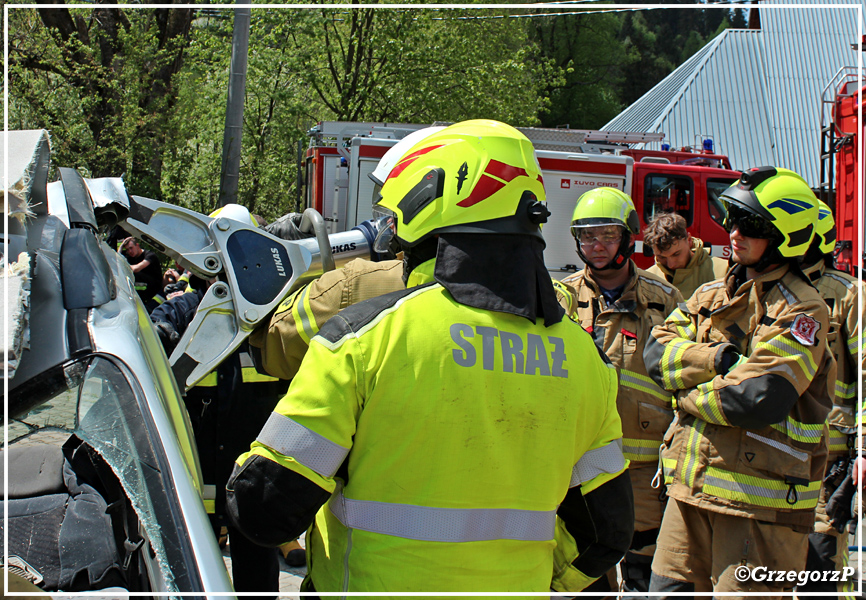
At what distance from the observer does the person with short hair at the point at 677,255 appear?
4.55 m

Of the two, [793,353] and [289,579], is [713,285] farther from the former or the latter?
[289,579]

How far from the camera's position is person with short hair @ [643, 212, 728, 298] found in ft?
14.9

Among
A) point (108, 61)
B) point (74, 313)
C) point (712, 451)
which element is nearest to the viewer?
point (74, 313)

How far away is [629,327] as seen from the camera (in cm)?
352

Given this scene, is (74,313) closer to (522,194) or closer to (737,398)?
(522,194)

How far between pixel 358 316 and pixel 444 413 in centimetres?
28

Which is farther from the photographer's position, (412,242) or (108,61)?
(108,61)

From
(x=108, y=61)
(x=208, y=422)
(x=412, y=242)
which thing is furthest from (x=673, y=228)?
(x=108, y=61)

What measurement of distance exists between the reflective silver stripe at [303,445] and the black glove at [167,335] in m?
1.63

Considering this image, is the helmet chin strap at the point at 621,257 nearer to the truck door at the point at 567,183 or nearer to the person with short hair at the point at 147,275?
the person with short hair at the point at 147,275

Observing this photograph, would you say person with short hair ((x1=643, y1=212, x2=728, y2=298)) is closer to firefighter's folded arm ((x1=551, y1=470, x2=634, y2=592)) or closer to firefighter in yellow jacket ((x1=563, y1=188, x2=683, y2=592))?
firefighter in yellow jacket ((x1=563, y1=188, x2=683, y2=592))

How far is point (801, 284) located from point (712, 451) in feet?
2.37

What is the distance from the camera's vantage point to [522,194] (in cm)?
171

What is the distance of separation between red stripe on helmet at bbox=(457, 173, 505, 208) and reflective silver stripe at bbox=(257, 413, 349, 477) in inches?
23.5
